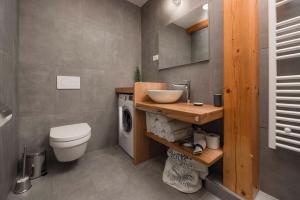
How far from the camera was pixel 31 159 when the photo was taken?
4.66 ft

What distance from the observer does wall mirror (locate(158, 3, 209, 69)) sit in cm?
144

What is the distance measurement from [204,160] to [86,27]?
2170 mm

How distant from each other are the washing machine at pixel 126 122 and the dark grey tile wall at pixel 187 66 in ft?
2.04

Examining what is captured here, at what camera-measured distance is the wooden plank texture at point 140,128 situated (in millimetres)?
1614

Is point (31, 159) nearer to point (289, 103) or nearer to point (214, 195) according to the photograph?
point (214, 195)

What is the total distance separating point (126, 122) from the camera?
1928 millimetres

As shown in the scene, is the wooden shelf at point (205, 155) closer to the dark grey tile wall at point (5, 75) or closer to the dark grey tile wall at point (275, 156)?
the dark grey tile wall at point (275, 156)

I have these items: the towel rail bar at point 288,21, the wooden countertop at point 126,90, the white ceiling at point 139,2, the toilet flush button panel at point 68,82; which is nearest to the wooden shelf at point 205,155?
the wooden countertop at point 126,90

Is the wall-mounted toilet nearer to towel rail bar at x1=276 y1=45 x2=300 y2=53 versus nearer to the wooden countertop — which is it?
the wooden countertop

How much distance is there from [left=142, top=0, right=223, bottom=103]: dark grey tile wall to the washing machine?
62 centimetres

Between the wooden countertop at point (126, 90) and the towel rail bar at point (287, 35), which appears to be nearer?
the towel rail bar at point (287, 35)

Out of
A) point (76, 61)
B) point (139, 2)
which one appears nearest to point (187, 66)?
point (76, 61)

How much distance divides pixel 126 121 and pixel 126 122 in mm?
14

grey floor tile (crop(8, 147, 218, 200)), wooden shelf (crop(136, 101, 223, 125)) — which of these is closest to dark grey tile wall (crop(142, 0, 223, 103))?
wooden shelf (crop(136, 101, 223, 125))
